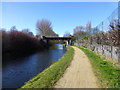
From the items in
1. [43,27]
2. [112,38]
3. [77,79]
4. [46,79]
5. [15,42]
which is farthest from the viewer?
[43,27]

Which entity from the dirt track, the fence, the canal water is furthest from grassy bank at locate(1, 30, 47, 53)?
the dirt track

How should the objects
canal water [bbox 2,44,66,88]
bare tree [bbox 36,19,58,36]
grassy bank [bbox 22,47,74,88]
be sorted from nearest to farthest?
grassy bank [bbox 22,47,74,88], canal water [bbox 2,44,66,88], bare tree [bbox 36,19,58,36]

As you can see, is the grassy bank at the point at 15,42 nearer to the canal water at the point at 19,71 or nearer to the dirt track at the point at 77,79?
the canal water at the point at 19,71

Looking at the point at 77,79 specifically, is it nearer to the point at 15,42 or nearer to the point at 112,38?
the point at 112,38

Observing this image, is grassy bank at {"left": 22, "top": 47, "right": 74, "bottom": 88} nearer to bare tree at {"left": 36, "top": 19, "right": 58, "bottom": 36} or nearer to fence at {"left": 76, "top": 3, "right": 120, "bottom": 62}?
fence at {"left": 76, "top": 3, "right": 120, "bottom": 62}

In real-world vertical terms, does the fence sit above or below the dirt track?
above

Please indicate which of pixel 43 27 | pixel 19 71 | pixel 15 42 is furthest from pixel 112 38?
pixel 43 27

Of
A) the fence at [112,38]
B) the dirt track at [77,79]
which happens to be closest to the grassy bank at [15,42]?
the fence at [112,38]

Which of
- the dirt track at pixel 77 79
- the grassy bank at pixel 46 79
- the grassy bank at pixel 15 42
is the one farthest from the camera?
the grassy bank at pixel 15 42

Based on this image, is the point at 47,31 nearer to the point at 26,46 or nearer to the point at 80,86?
the point at 26,46

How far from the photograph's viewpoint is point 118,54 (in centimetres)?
1050

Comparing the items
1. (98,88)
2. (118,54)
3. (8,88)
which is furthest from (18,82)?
(118,54)

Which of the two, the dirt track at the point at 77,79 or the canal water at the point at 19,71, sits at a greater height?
the dirt track at the point at 77,79

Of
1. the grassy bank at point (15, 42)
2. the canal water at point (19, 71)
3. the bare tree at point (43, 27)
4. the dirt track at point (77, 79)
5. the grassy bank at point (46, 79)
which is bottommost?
the canal water at point (19, 71)
